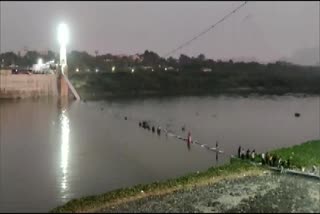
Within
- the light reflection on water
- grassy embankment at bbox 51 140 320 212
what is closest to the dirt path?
grassy embankment at bbox 51 140 320 212

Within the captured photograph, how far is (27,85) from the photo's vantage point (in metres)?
101

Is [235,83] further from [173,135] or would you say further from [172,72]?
[173,135]

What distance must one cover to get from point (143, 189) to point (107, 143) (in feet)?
82.2

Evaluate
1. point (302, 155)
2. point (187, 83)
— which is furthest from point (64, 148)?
point (187, 83)

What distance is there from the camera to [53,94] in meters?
106

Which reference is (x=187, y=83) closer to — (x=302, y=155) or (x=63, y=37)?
(x=63, y=37)

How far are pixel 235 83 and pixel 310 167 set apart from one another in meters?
139

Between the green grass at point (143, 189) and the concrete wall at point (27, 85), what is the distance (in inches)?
2814

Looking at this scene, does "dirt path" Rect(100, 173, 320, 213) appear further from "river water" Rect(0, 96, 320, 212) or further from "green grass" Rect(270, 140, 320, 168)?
"river water" Rect(0, 96, 320, 212)

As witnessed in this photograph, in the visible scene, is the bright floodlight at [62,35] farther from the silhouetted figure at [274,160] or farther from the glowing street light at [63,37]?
the silhouetted figure at [274,160]

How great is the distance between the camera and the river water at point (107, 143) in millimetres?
32375

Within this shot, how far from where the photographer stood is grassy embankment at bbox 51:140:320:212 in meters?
24.5

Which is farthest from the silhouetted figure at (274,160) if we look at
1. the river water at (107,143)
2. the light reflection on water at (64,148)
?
the light reflection on water at (64,148)

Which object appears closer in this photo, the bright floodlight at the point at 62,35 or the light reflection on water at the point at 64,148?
the light reflection on water at the point at 64,148
